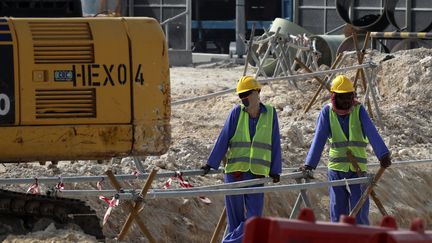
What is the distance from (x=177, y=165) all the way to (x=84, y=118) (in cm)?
577

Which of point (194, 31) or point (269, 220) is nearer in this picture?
point (269, 220)

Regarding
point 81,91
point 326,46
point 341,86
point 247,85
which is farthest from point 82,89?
point 326,46

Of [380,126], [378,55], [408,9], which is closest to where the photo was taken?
[380,126]

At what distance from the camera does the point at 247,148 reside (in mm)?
12289

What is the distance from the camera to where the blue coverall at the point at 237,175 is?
12.2 meters

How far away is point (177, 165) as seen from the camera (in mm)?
16281

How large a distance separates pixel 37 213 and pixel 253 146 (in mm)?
2263

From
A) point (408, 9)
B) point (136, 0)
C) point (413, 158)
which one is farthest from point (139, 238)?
point (136, 0)

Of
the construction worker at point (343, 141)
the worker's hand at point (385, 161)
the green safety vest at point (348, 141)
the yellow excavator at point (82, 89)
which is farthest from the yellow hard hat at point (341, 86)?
the yellow excavator at point (82, 89)

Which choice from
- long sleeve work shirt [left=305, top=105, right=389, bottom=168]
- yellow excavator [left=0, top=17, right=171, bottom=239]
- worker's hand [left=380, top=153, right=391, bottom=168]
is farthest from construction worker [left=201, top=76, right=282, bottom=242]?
yellow excavator [left=0, top=17, right=171, bottom=239]

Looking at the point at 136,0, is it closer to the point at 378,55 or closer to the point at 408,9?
the point at 408,9

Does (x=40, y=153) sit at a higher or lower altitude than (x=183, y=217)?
higher

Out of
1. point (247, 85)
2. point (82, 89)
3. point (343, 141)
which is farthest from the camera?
point (343, 141)

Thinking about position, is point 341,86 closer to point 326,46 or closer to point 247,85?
point 247,85
